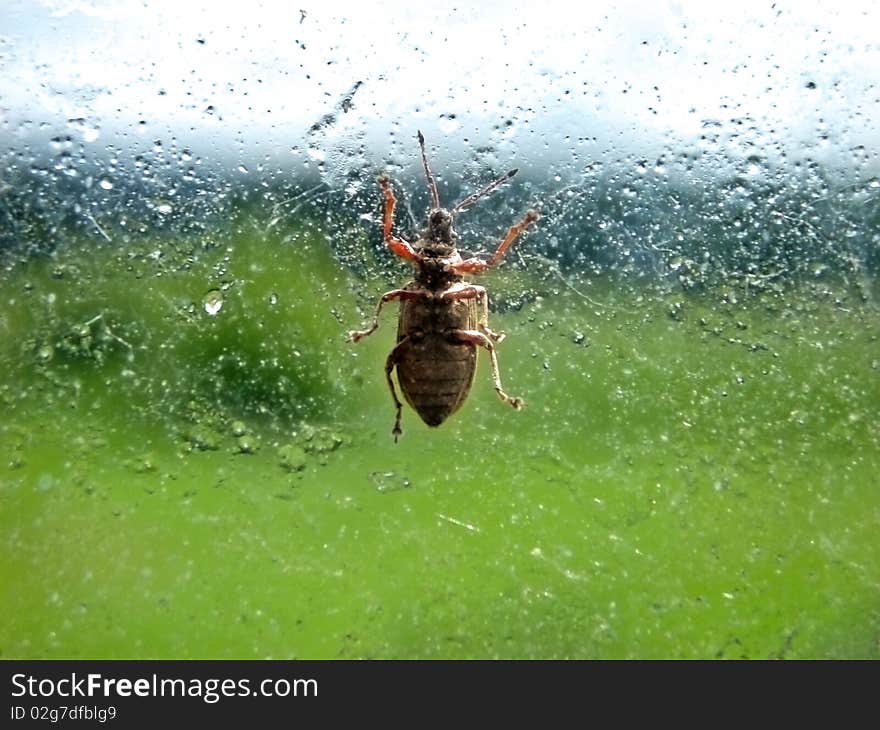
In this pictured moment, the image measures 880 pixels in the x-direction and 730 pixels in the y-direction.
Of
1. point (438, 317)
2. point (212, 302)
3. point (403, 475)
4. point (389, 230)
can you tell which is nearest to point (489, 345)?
point (438, 317)

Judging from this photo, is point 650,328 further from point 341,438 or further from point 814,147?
point 341,438

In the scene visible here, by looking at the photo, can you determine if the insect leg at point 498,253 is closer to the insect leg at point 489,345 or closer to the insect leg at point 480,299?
the insect leg at point 480,299

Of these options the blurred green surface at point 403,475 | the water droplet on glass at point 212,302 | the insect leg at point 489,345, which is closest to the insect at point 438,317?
the insect leg at point 489,345

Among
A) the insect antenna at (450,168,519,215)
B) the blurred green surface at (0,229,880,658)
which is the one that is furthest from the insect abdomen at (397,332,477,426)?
the insect antenna at (450,168,519,215)

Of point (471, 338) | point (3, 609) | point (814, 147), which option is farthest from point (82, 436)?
point (814, 147)

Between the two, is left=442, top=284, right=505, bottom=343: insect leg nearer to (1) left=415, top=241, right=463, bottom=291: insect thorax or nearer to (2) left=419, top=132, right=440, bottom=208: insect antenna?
(1) left=415, top=241, right=463, bottom=291: insect thorax

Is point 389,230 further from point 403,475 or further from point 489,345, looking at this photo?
point 403,475
